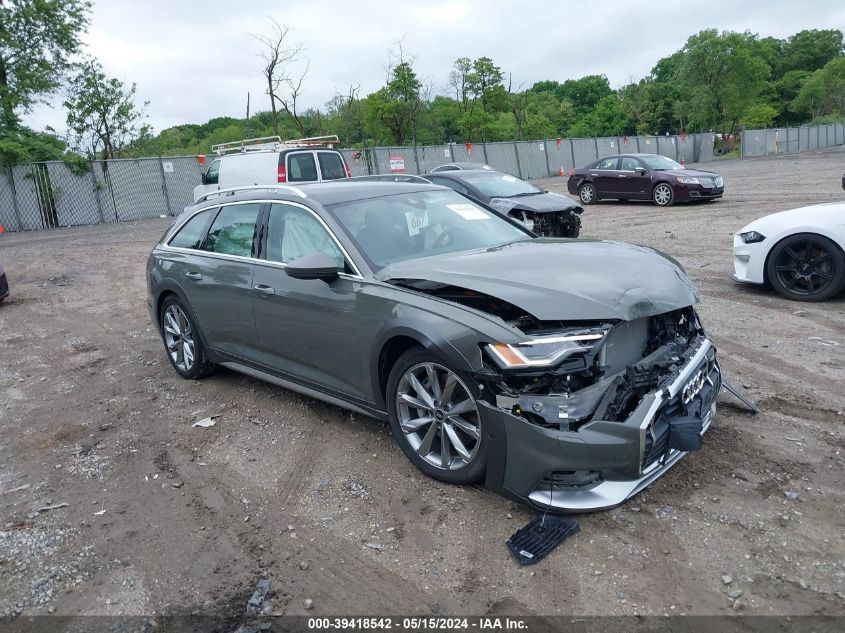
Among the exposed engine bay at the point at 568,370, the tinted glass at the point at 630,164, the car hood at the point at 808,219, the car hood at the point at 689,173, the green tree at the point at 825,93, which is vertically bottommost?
the exposed engine bay at the point at 568,370

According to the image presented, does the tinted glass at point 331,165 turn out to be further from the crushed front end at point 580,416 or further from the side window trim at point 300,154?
the crushed front end at point 580,416

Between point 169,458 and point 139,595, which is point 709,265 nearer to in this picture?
point 169,458

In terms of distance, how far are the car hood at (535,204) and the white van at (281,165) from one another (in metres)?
4.77

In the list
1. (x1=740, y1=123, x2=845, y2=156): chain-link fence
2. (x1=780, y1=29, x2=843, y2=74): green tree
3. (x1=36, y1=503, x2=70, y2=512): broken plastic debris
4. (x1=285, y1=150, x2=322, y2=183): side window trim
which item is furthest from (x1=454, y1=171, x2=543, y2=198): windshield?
(x1=780, y1=29, x2=843, y2=74): green tree

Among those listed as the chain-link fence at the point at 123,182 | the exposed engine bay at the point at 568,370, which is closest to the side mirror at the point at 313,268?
the exposed engine bay at the point at 568,370

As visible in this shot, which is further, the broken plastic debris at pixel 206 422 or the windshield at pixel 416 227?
the broken plastic debris at pixel 206 422

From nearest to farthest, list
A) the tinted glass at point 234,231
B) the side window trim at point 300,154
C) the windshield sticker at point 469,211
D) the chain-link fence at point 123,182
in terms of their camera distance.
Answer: the windshield sticker at point 469,211, the tinted glass at point 234,231, the side window trim at point 300,154, the chain-link fence at point 123,182

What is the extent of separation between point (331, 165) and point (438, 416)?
519 inches

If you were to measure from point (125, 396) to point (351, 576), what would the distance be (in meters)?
3.63

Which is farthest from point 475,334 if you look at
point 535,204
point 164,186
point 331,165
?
point 164,186

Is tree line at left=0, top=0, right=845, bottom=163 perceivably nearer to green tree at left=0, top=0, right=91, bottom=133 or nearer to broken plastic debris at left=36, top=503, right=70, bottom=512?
green tree at left=0, top=0, right=91, bottom=133

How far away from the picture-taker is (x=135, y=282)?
38.5ft

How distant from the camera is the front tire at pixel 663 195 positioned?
18205 millimetres

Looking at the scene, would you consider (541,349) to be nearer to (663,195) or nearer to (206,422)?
(206,422)
